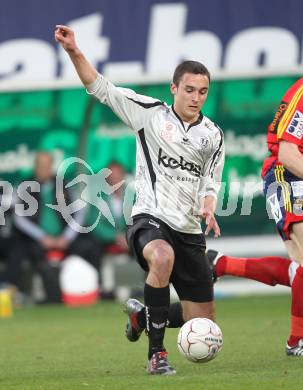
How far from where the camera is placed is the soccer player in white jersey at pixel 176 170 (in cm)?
868

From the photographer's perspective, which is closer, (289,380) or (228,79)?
(289,380)

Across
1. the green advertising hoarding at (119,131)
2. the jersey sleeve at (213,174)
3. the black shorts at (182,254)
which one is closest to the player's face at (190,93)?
the jersey sleeve at (213,174)

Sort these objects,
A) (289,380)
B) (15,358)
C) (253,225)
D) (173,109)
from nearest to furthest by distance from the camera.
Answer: (289,380) → (173,109) → (15,358) → (253,225)

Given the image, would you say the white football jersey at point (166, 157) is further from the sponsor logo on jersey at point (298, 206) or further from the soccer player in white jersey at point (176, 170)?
the sponsor logo on jersey at point (298, 206)

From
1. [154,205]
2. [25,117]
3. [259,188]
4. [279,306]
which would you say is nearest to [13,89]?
[25,117]

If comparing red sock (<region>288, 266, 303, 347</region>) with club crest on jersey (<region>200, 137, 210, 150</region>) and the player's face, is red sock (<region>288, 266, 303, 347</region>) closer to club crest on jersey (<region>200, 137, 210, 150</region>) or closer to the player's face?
club crest on jersey (<region>200, 137, 210, 150</region>)

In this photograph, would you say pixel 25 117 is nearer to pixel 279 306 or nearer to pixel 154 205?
pixel 279 306

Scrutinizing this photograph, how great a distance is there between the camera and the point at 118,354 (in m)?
10.3

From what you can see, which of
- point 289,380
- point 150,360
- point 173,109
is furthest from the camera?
point 173,109

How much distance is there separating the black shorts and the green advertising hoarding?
24.9 ft

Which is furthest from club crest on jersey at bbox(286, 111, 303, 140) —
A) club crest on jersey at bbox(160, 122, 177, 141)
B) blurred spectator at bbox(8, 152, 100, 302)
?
blurred spectator at bbox(8, 152, 100, 302)

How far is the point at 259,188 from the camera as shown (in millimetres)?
16484

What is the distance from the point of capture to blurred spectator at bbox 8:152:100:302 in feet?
54.6

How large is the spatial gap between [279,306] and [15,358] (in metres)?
6.15
